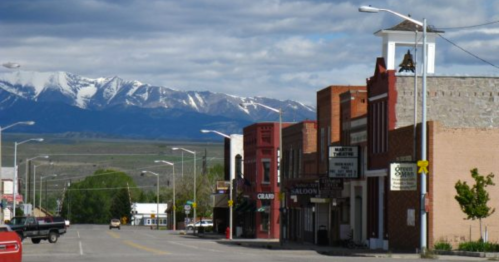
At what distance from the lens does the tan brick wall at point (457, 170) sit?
5075 centimetres

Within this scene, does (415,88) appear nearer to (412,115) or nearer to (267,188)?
(412,115)

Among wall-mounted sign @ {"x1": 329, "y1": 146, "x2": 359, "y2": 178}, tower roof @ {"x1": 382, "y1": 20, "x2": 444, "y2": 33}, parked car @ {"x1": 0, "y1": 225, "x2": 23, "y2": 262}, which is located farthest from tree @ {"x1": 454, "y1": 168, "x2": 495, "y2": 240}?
parked car @ {"x1": 0, "y1": 225, "x2": 23, "y2": 262}

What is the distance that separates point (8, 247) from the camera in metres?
32.5

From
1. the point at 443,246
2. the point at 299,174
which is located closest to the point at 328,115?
the point at 299,174

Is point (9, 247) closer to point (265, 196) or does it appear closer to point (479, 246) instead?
point (479, 246)

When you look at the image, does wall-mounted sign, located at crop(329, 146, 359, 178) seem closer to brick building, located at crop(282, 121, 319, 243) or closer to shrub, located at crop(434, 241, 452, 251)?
brick building, located at crop(282, 121, 319, 243)

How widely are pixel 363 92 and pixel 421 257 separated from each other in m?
21.1

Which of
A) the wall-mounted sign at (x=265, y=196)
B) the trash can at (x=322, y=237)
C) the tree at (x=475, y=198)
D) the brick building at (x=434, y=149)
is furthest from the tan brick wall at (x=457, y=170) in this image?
the wall-mounted sign at (x=265, y=196)

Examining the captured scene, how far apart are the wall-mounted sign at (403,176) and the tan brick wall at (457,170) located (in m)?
0.92

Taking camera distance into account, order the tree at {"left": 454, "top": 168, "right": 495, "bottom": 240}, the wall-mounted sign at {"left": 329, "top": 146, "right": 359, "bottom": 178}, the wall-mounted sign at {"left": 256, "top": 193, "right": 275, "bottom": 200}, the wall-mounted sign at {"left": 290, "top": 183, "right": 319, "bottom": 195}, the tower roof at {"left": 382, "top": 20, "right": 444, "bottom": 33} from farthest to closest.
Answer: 1. the wall-mounted sign at {"left": 256, "top": 193, "right": 275, "bottom": 200}
2. the wall-mounted sign at {"left": 290, "top": 183, "right": 319, "bottom": 195}
3. the wall-mounted sign at {"left": 329, "top": 146, "right": 359, "bottom": 178}
4. the tower roof at {"left": 382, "top": 20, "right": 444, "bottom": 33}
5. the tree at {"left": 454, "top": 168, "right": 495, "bottom": 240}

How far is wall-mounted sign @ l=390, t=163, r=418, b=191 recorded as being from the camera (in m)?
50.7

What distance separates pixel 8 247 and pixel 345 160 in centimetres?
3220

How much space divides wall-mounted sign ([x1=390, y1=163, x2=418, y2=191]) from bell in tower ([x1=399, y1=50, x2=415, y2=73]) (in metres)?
7.34

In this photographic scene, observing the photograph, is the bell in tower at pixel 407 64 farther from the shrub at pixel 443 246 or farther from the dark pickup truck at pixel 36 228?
the dark pickup truck at pixel 36 228
